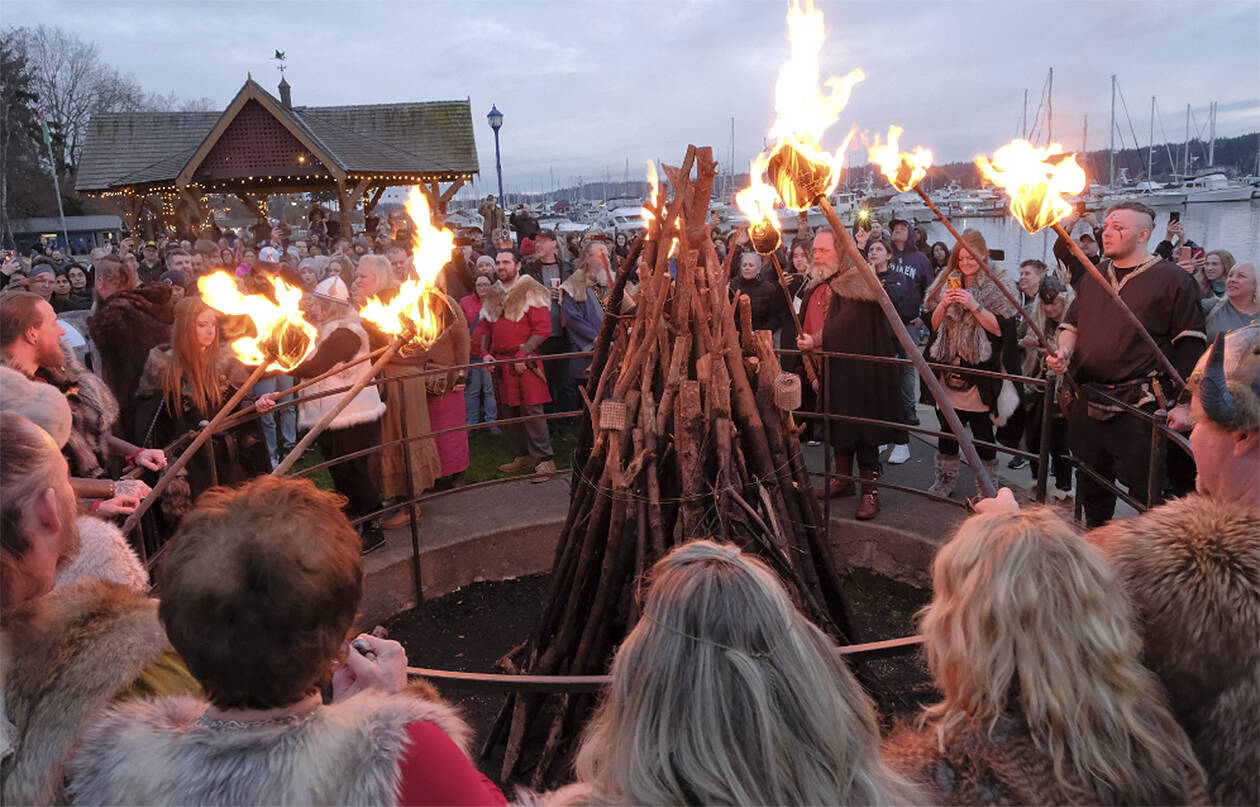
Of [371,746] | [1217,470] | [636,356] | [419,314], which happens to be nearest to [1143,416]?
[1217,470]

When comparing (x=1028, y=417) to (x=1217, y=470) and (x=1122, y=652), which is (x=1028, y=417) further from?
(x=1122, y=652)

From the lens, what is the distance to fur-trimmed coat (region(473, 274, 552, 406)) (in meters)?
7.84

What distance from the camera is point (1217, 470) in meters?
2.44

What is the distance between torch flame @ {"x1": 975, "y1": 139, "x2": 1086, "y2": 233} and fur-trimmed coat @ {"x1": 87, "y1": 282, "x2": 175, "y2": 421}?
16.6ft

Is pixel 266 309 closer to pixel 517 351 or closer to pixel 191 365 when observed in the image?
pixel 191 365

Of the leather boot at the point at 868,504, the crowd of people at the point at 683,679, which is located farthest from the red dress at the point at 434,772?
the leather boot at the point at 868,504

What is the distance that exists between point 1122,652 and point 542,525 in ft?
14.2

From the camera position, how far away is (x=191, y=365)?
5.02 m

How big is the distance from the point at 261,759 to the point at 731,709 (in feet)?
2.66

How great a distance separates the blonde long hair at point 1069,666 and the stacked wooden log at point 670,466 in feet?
5.65

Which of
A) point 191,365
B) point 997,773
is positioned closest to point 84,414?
point 191,365

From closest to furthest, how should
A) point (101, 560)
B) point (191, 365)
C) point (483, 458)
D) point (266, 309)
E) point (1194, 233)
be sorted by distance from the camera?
point (101, 560) → point (266, 309) → point (191, 365) → point (483, 458) → point (1194, 233)

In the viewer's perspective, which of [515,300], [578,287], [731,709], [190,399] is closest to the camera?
[731,709]

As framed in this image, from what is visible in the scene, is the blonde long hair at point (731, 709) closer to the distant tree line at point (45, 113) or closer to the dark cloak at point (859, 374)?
the dark cloak at point (859, 374)
